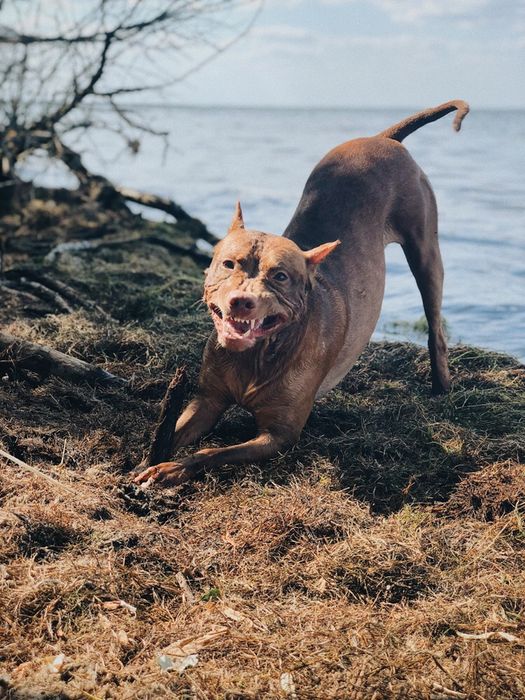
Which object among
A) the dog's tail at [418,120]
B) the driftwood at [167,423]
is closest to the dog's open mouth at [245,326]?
the driftwood at [167,423]

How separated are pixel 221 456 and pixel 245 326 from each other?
711 millimetres

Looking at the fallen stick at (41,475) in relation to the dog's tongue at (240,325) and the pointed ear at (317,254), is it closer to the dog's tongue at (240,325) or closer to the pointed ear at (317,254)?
the dog's tongue at (240,325)

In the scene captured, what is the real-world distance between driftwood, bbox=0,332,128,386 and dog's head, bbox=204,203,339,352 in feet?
4.15

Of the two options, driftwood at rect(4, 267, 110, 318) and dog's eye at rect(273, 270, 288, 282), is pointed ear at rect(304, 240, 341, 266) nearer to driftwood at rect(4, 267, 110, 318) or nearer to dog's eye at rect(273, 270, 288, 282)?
dog's eye at rect(273, 270, 288, 282)

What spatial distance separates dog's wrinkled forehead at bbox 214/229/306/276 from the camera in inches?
173

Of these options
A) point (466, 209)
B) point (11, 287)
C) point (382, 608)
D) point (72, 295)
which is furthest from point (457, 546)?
point (466, 209)

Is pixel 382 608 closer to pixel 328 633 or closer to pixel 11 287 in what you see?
pixel 328 633

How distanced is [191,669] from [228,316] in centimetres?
180

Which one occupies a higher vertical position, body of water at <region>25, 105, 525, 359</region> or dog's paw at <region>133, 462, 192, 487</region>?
dog's paw at <region>133, 462, 192, 487</region>

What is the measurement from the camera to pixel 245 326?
425 cm

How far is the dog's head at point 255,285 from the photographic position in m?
4.20

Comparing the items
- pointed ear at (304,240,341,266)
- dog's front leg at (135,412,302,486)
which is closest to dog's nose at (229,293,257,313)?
pointed ear at (304,240,341,266)

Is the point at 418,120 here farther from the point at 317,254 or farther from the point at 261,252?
the point at 261,252

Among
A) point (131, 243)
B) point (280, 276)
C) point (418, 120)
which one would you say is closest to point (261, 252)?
point (280, 276)
